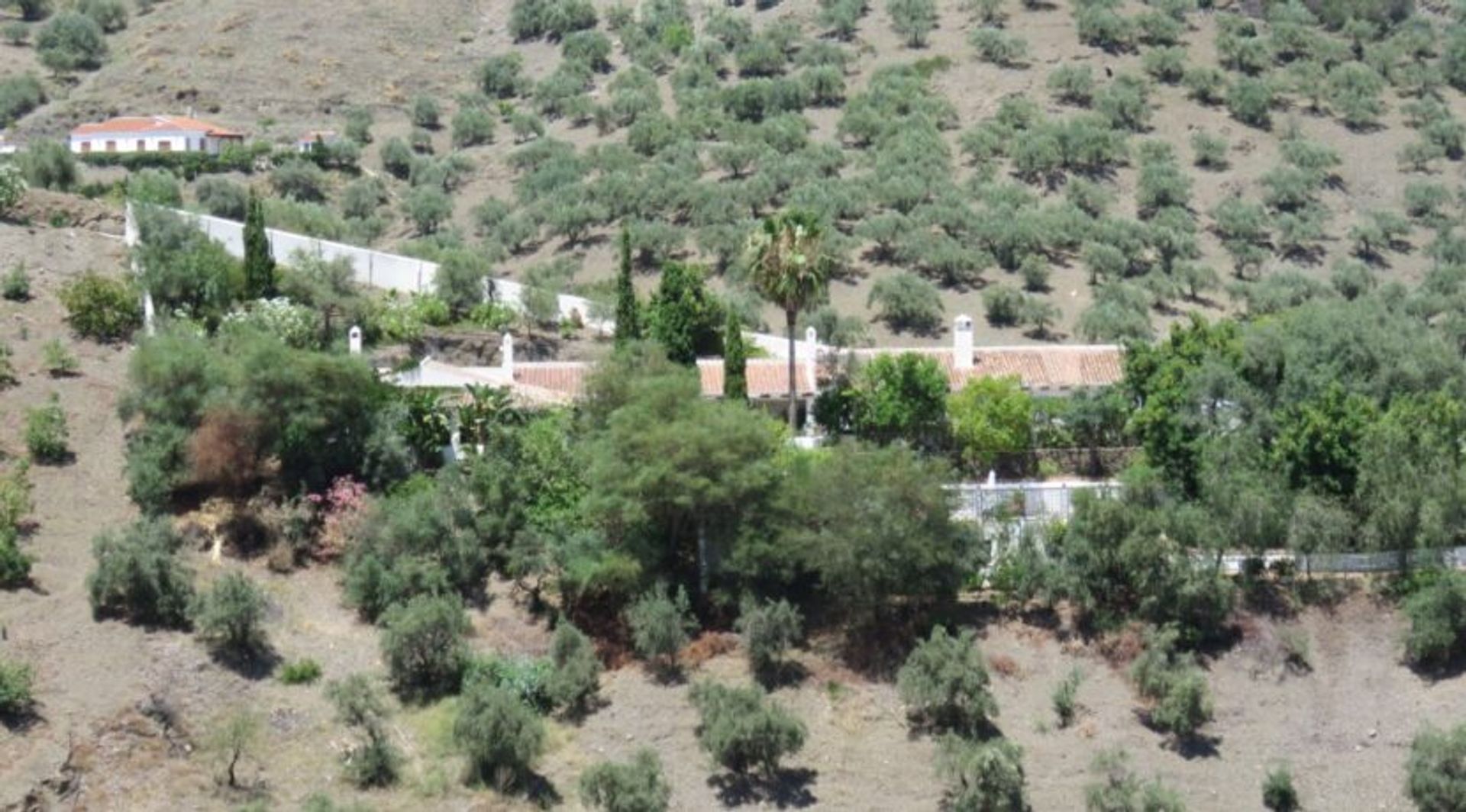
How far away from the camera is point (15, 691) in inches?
1399

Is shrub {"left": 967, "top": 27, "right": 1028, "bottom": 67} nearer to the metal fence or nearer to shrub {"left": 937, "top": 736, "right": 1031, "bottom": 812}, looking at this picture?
the metal fence

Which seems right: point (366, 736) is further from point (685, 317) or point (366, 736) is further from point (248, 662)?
point (685, 317)

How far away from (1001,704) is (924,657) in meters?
1.85

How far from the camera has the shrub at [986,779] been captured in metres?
35.0

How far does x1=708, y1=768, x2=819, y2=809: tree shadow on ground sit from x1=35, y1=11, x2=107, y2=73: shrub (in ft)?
235

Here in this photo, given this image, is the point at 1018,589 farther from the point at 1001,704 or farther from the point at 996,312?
the point at 996,312

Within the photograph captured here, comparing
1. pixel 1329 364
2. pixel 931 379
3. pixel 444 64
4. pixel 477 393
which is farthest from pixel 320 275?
pixel 444 64

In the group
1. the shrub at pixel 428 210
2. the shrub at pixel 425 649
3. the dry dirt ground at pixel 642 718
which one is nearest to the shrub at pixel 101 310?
the dry dirt ground at pixel 642 718

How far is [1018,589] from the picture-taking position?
1607 inches

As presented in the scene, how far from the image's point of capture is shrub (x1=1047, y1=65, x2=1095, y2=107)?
87938 millimetres

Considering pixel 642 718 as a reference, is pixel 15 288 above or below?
above

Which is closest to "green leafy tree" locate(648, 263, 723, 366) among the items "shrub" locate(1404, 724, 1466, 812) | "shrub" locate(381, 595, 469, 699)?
"shrub" locate(381, 595, 469, 699)

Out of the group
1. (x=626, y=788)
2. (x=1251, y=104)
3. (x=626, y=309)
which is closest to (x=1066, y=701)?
(x=626, y=788)

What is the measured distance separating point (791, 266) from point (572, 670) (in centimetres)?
1135
